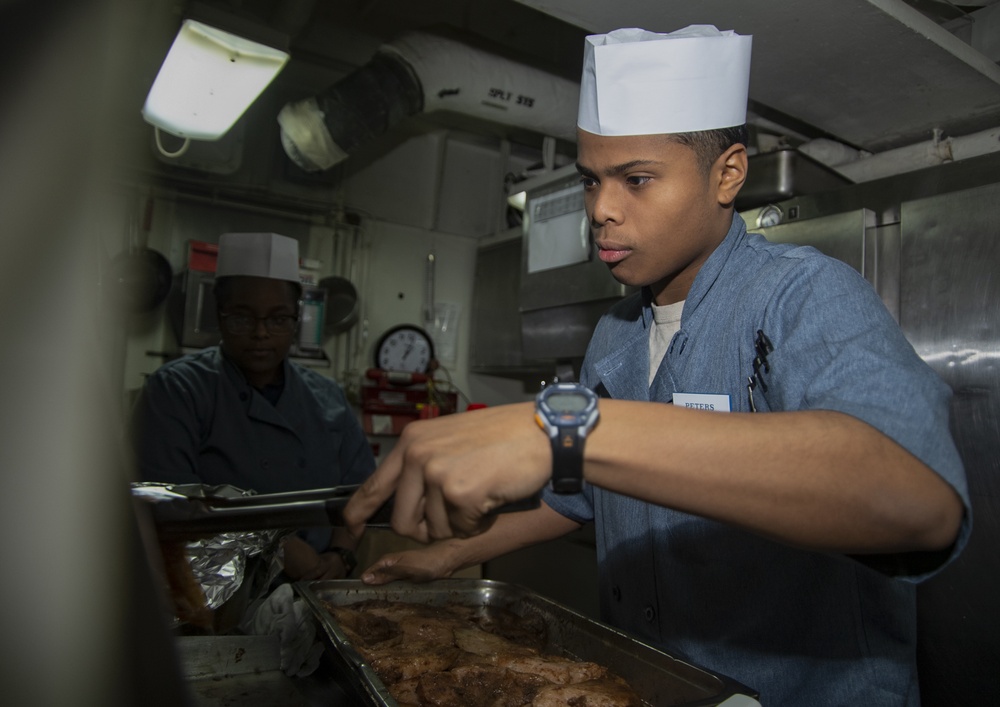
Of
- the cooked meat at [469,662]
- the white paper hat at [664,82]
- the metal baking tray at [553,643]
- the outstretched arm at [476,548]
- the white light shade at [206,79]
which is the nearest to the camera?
the metal baking tray at [553,643]

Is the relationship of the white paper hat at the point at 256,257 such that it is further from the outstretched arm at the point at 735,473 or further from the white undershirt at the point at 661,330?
the outstretched arm at the point at 735,473

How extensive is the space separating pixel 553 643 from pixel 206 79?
239 centimetres

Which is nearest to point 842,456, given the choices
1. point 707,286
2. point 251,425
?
point 707,286

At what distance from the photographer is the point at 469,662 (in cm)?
129

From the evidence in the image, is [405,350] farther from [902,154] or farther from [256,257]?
[902,154]

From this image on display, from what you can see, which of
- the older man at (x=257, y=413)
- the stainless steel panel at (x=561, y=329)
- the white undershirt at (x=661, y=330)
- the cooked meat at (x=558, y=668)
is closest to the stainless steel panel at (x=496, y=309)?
the stainless steel panel at (x=561, y=329)

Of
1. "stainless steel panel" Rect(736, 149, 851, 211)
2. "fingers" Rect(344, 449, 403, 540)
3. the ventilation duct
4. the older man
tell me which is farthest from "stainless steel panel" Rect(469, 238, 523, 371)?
"fingers" Rect(344, 449, 403, 540)

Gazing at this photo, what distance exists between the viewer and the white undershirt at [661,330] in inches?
54.5

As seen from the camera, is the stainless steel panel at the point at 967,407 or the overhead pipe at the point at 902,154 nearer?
the stainless steel panel at the point at 967,407

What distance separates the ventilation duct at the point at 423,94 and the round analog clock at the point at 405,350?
1341mm

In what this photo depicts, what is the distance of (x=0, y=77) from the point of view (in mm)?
322

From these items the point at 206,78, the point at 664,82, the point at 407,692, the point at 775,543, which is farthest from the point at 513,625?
the point at 206,78

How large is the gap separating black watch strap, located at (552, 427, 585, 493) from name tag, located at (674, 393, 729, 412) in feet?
1.62

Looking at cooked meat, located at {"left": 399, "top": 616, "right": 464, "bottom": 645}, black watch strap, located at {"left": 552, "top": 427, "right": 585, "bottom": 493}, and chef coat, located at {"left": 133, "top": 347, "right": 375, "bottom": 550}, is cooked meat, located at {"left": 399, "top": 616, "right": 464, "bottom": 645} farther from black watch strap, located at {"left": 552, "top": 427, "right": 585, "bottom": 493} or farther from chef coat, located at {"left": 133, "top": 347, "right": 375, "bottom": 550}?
chef coat, located at {"left": 133, "top": 347, "right": 375, "bottom": 550}
